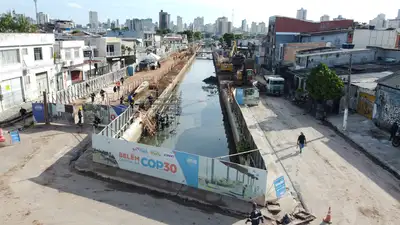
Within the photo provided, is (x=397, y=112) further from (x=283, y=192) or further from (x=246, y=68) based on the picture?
(x=246, y=68)

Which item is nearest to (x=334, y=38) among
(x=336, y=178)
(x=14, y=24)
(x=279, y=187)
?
(x=336, y=178)

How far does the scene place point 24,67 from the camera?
30062 millimetres

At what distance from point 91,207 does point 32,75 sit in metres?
23.1

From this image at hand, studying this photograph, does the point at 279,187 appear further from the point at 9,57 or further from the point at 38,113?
the point at 9,57

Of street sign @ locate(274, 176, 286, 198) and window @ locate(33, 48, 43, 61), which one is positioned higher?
window @ locate(33, 48, 43, 61)

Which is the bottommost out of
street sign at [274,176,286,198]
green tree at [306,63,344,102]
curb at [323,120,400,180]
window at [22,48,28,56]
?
curb at [323,120,400,180]

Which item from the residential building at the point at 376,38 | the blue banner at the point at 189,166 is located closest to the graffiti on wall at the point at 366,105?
the blue banner at the point at 189,166

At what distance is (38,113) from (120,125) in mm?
7339

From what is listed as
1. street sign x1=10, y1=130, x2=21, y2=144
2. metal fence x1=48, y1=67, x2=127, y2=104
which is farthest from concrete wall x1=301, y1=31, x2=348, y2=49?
street sign x1=10, y1=130, x2=21, y2=144

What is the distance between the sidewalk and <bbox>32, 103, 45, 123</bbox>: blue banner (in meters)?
22.5

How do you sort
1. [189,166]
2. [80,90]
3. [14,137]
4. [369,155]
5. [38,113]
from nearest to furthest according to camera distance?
[189,166] → [369,155] → [14,137] → [38,113] → [80,90]

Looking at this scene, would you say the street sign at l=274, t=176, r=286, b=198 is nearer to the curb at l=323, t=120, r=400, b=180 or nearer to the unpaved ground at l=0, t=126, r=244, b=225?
the unpaved ground at l=0, t=126, r=244, b=225

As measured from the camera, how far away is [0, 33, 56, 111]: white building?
27.8 meters

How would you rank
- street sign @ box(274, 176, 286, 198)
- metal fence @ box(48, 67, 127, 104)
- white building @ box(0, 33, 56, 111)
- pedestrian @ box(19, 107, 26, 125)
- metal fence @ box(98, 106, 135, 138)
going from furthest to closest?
metal fence @ box(48, 67, 127, 104) → white building @ box(0, 33, 56, 111) → pedestrian @ box(19, 107, 26, 125) → metal fence @ box(98, 106, 135, 138) → street sign @ box(274, 176, 286, 198)
